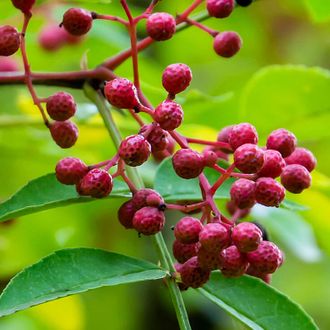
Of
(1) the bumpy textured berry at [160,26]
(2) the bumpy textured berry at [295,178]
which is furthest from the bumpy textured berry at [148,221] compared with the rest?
(1) the bumpy textured berry at [160,26]

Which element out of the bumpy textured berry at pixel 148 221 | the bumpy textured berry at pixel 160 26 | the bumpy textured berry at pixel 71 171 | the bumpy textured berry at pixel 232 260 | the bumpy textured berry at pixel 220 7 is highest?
the bumpy textured berry at pixel 220 7

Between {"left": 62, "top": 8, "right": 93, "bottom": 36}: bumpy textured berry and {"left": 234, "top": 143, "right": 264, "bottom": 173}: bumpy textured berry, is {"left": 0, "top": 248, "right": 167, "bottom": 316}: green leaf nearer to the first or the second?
{"left": 234, "top": 143, "right": 264, "bottom": 173}: bumpy textured berry

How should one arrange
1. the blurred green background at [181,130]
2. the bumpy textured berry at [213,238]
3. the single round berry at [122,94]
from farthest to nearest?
the blurred green background at [181,130] < the single round berry at [122,94] < the bumpy textured berry at [213,238]

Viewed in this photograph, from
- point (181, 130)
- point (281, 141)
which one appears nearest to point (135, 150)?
point (281, 141)

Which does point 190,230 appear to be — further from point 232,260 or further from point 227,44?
point 227,44

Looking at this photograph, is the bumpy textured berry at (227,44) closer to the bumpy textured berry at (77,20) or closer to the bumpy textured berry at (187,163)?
the bumpy textured berry at (77,20)

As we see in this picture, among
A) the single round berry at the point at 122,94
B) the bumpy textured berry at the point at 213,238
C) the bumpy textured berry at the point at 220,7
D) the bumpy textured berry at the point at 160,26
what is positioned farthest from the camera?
the bumpy textured berry at the point at 220,7
